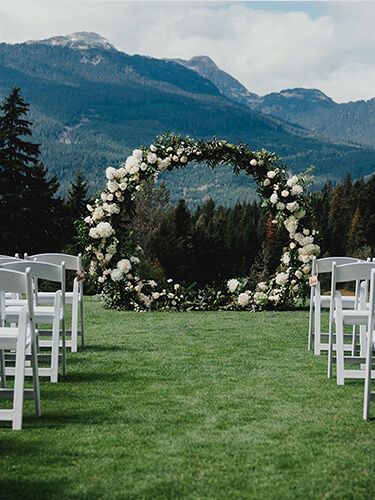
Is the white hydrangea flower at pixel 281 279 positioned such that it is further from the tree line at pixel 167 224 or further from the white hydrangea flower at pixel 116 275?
the white hydrangea flower at pixel 116 275

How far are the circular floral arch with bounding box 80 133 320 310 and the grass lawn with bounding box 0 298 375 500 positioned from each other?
461 cm

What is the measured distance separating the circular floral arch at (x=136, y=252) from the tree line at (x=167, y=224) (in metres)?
0.32

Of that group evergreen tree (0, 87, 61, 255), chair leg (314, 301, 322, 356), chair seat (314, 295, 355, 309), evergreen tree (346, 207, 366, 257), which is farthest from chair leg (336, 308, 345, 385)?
evergreen tree (346, 207, 366, 257)

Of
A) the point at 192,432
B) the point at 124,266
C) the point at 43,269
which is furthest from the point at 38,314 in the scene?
the point at 124,266

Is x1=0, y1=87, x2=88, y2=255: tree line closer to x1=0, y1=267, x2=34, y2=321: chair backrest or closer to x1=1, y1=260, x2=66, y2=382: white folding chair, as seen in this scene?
x1=1, y1=260, x2=66, y2=382: white folding chair

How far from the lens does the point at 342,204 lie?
8412 centimetres

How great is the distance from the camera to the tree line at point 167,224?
33.8 meters

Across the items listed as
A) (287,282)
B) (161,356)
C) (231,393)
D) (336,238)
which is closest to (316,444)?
(231,393)

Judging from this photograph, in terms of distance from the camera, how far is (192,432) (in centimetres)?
397

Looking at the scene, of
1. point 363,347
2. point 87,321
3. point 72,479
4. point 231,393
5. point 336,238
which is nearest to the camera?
point 72,479

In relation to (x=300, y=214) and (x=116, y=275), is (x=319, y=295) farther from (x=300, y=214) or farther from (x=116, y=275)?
(x=116, y=275)

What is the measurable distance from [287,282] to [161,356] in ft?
Result: 17.9

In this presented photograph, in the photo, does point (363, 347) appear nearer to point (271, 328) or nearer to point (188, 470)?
point (271, 328)

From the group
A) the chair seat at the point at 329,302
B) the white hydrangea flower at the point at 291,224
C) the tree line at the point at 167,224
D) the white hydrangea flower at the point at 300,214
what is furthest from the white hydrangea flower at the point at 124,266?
the chair seat at the point at 329,302
